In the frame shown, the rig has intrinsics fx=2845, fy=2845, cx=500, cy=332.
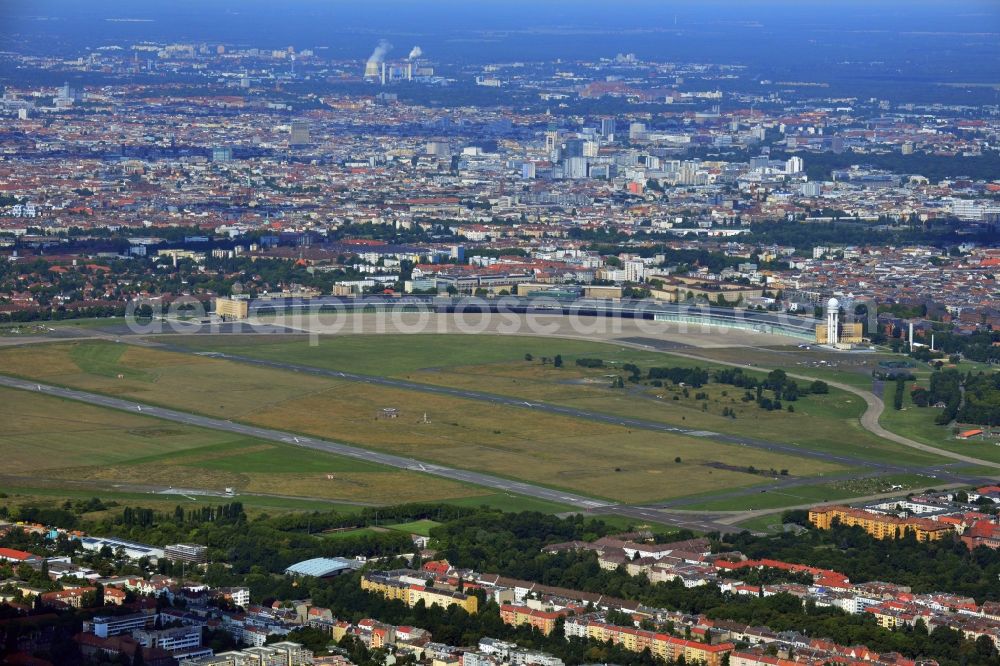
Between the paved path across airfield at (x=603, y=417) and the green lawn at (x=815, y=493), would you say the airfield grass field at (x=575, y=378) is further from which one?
the green lawn at (x=815, y=493)

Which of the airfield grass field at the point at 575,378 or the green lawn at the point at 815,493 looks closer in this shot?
the green lawn at the point at 815,493

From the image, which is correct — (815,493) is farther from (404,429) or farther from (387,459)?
(404,429)

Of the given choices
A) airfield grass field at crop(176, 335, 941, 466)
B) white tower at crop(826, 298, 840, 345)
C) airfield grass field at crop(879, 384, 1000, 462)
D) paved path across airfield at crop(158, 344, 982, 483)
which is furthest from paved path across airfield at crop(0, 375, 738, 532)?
white tower at crop(826, 298, 840, 345)

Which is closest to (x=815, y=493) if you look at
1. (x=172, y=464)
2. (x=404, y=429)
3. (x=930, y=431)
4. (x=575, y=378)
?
(x=930, y=431)

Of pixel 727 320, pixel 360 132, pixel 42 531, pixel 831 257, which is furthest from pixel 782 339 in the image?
pixel 360 132

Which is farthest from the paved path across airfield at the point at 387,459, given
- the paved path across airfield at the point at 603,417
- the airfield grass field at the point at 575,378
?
the airfield grass field at the point at 575,378
